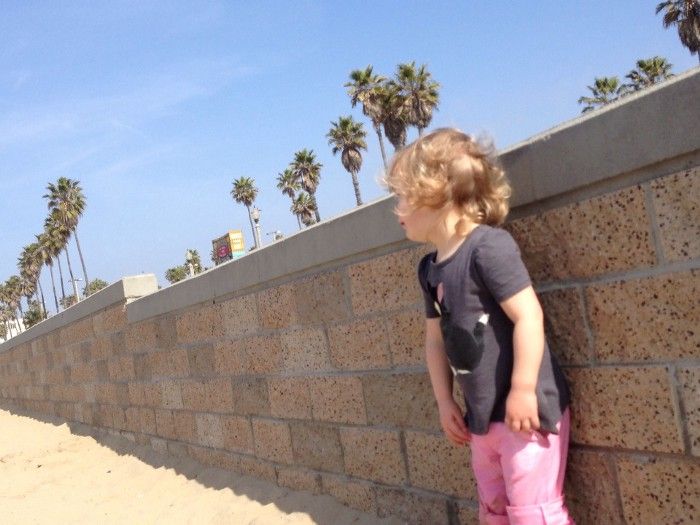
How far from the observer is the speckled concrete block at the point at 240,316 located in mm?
4383

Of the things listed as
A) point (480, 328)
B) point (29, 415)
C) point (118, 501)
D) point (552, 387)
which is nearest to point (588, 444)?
point (552, 387)

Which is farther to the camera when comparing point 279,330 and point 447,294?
point 279,330

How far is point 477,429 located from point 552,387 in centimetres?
26

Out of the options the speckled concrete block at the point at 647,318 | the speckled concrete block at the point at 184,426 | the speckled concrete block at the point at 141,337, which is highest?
the speckled concrete block at the point at 141,337

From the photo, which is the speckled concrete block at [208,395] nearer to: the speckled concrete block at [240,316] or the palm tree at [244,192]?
the speckled concrete block at [240,316]

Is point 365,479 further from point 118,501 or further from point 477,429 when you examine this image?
point 118,501

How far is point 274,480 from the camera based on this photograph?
4.41 m

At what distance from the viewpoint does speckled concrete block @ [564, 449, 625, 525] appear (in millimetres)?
2320

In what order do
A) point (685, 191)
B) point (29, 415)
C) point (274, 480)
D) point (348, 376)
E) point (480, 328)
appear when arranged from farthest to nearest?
point (29, 415), point (274, 480), point (348, 376), point (480, 328), point (685, 191)

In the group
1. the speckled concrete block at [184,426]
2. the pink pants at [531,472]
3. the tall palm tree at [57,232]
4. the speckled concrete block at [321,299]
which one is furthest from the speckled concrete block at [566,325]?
the tall palm tree at [57,232]

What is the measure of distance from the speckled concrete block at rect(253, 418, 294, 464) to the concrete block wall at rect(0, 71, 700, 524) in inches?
0.5

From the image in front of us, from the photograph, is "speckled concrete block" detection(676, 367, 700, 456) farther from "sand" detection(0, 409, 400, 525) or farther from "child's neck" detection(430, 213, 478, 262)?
"sand" detection(0, 409, 400, 525)

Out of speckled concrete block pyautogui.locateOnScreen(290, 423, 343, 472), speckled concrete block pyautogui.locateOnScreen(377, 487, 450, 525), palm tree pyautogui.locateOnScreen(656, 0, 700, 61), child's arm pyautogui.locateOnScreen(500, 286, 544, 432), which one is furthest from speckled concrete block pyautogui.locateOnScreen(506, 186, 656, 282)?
palm tree pyautogui.locateOnScreen(656, 0, 700, 61)

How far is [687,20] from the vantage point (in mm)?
27188
